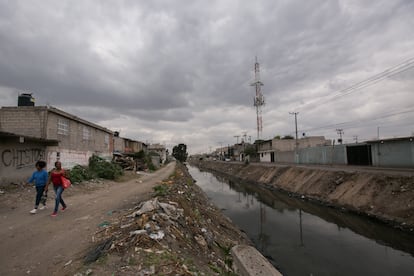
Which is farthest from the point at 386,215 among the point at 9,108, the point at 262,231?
the point at 9,108

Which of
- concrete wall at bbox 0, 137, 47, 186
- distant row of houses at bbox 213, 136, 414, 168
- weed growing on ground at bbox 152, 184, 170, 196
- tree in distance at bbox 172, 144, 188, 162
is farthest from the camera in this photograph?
tree in distance at bbox 172, 144, 188, 162

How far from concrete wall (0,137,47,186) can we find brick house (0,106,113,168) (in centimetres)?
105

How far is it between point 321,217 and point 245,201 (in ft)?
26.7

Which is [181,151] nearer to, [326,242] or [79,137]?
Result: [79,137]

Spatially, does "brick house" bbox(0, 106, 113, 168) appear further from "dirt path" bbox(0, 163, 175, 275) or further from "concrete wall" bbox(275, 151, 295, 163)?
"concrete wall" bbox(275, 151, 295, 163)

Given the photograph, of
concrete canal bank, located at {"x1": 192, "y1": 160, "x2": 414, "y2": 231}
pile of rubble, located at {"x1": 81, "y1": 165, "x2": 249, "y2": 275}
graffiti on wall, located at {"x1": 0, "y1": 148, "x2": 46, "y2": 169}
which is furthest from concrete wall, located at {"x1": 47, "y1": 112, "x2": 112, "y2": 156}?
concrete canal bank, located at {"x1": 192, "y1": 160, "x2": 414, "y2": 231}

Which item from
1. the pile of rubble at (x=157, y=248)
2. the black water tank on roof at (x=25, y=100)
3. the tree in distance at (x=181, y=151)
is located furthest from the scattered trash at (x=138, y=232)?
the tree in distance at (x=181, y=151)

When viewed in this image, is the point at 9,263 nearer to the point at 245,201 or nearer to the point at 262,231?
the point at 262,231

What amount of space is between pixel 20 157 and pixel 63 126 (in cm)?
480

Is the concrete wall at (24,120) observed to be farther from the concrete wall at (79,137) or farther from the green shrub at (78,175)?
the green shrub at (78,175)

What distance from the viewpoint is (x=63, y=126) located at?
52.6ft

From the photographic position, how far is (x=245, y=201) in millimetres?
21672

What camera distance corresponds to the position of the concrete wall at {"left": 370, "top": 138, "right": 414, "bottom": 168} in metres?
20.8

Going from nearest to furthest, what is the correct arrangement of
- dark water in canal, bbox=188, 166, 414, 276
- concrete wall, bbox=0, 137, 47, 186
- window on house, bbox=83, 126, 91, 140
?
dark water in canal, bbox=188, 166, 414, 276 < concrete wall, bbox=0, 137, 47, 186 < window on house, bbox=83, 126, 91, 140
